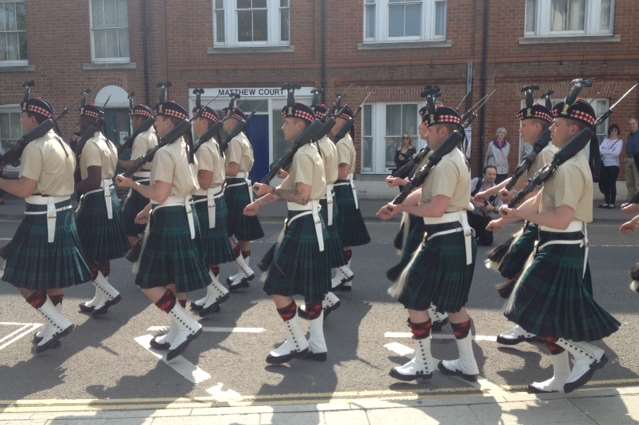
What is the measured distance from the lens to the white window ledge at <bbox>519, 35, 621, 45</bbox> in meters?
14.5

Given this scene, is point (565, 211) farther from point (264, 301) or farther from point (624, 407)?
point (264, 301)

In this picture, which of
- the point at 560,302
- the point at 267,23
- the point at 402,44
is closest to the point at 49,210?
the point at 560,302

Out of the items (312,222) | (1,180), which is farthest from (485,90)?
(1,180)

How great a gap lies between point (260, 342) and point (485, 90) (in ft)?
37.2

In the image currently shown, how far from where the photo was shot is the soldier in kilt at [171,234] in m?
4.89

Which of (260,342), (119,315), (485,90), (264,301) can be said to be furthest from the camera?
(485,90)

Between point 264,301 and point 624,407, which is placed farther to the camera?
point 264,301

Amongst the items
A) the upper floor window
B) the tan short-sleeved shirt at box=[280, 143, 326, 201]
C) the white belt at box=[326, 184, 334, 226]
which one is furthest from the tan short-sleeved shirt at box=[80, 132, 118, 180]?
Answer: the upper floor window

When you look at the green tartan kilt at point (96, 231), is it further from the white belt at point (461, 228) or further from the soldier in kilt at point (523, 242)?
the soldier in kilt at point (523, 242)

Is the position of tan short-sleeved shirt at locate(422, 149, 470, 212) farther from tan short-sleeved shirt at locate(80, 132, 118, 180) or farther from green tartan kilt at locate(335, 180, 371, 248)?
tan short-sleeved shirt at locate(80, 132, 118, 180)

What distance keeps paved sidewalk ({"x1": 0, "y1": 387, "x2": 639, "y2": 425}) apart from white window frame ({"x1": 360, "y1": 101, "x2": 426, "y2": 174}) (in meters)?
11.5

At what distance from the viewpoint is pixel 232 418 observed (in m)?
3.97

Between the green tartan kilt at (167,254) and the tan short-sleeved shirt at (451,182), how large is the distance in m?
2.04

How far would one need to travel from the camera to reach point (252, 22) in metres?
15.9
